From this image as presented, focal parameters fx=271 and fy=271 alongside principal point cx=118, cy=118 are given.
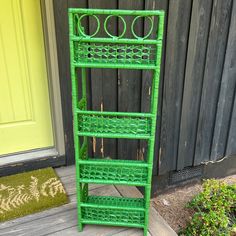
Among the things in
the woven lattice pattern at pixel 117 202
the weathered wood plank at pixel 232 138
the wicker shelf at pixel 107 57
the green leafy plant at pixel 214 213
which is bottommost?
the green leafy plant at pixel 214 213

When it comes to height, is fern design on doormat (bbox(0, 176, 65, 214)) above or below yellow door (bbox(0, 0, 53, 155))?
below

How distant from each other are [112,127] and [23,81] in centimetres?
105

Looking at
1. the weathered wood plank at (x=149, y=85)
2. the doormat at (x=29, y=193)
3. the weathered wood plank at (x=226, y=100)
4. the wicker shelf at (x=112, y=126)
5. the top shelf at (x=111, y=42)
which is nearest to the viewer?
the top shelf at (x=111, y=42)

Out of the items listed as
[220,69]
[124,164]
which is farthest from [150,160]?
[220,69]

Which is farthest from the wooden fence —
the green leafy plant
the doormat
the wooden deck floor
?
the wooden deck floor

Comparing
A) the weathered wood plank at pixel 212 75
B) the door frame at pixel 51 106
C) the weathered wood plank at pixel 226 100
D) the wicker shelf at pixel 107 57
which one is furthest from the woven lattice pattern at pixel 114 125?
the weathered wood plank at pixel 226 100

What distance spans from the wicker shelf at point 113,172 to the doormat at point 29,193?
0.46 metres

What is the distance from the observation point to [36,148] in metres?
2.35

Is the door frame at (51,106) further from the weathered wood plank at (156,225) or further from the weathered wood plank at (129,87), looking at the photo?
the weathered wood plank at (156,225)

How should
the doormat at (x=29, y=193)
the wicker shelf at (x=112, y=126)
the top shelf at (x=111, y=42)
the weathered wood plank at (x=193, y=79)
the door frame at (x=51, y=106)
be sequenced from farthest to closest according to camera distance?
the weathered wood plank at (x=193, y=79), the door frame at (x=51, y=106), the doormat at (x=29, y=193), the wicker shelf at (x=112, y=126), the top shelf at (x=111, y=42)

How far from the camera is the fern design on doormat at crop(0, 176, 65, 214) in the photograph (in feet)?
6.09

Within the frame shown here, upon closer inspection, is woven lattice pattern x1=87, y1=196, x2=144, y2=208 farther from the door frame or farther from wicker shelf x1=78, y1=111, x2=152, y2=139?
the door frame

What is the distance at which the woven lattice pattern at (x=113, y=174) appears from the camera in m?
1.55

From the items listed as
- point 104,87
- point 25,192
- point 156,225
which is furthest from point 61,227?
point 104,87
